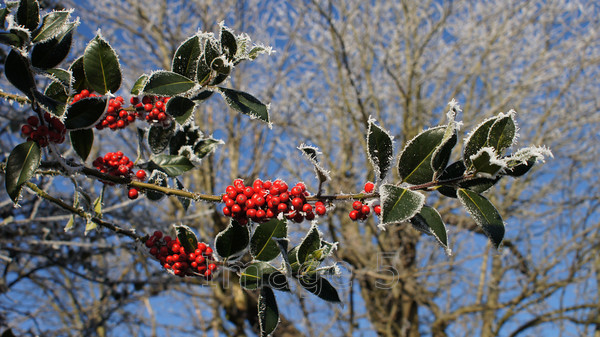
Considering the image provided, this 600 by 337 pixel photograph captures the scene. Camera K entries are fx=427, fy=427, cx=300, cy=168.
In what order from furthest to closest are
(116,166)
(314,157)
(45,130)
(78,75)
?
1. (116,166)
2. (78,75)
3. (45,130)
4. (314,157)

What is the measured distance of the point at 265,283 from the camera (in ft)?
3.47

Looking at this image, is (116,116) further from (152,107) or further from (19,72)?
(19,72)

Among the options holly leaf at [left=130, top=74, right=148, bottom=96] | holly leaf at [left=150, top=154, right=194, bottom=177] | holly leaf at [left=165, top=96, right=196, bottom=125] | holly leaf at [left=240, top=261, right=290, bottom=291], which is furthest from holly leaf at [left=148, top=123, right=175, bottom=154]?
holly leaf at [left=240, top=261, right=290, bottom=291]

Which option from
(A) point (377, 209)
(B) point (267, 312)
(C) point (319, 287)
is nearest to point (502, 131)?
(A) point (377, 209)

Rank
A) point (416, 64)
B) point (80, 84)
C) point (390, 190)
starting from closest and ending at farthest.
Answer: point (390, 190) < point (80, 84) < point (416, 64)

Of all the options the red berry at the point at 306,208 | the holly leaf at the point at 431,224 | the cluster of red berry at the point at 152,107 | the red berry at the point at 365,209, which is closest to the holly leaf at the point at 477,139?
the holly leaf at the point at 431,224

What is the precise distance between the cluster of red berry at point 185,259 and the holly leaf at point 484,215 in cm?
67

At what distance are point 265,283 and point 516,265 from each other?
19.3ft

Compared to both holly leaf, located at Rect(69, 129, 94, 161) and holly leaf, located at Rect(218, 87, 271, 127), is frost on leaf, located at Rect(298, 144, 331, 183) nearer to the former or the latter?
holly leaf, located at Rect(218, 87, 271, 127)

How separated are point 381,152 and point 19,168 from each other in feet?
2.63

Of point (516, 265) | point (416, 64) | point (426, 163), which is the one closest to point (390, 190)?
point (426, 163)

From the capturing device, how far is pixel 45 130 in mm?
1022

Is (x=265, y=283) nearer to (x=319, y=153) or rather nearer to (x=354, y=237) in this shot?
(x=319, y=153)

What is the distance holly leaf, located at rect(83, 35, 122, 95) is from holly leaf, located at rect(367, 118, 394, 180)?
2.09 feet
